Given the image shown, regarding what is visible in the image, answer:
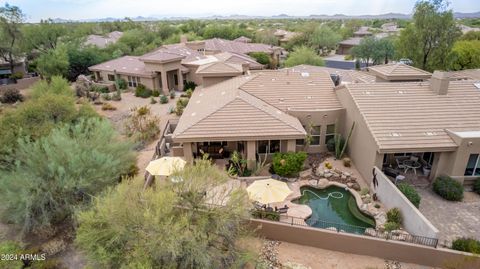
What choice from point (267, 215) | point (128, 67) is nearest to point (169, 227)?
point (267, 215)

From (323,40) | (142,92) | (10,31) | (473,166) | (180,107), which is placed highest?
(10,31)

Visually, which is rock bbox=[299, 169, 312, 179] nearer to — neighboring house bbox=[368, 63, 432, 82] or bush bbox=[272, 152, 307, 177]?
bush bbox=[272, 152, 307, 177]

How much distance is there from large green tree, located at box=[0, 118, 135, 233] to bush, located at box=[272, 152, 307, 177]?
31.9 feet

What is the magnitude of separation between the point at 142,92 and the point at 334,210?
30.3m

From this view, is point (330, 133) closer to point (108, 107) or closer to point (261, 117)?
point (261, 117)

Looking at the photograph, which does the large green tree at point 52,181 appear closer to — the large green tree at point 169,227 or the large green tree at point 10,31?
the large green tree at point 169,227

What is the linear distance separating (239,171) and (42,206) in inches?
426

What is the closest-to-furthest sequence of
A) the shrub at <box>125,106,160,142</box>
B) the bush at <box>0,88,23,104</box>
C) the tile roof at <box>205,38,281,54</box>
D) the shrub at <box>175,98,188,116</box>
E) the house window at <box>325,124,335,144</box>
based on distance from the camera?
1. the house window at <box>325,124,335,144</box>
2. the shrub at <box>125,106,160,142</box>
3. the shrub at <box>175,98,188,116</box>
4. the bush at <box>0,88,23,104</box>
5. the tile roof at <box>205,38,281,54</box>

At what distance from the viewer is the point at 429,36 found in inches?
1401

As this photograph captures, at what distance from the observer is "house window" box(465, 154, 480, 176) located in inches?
669

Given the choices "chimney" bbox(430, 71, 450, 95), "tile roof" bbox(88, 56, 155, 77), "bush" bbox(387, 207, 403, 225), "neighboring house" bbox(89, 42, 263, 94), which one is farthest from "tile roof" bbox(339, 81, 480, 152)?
"tile roof" bbox(88, 56, 155, 77)

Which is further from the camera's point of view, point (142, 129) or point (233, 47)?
point (233, 47)

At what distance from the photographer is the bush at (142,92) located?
38406mm

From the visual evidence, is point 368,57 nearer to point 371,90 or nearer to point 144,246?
point 371,90
